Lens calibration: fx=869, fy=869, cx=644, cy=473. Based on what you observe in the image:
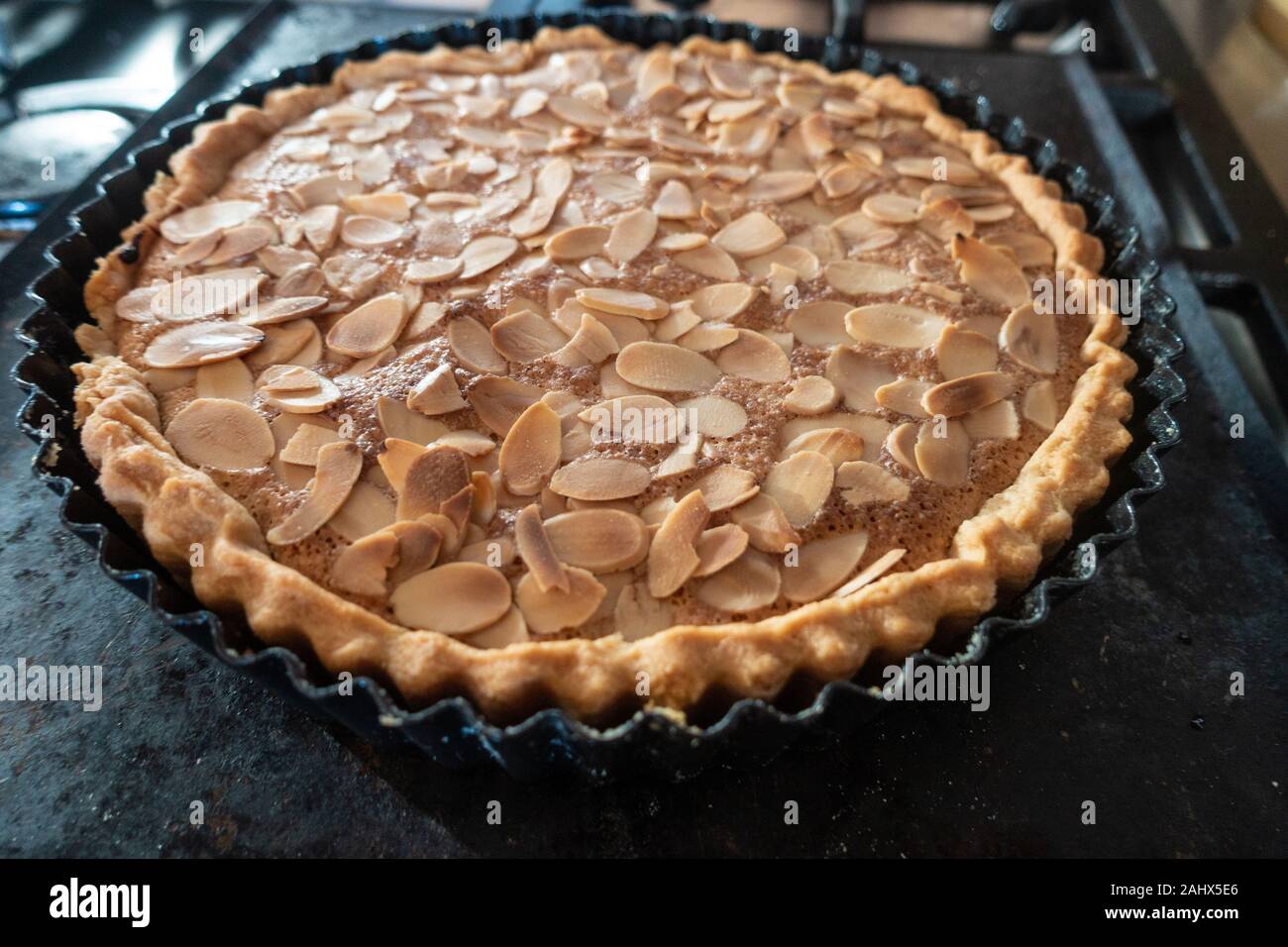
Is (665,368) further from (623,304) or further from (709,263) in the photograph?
(709,263)

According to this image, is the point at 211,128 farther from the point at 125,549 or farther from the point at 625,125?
the point at 125,549

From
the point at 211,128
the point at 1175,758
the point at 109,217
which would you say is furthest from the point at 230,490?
the point at 1175,758

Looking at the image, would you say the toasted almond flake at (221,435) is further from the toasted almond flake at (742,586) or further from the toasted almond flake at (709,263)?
the toasted almond flake at (709,263)

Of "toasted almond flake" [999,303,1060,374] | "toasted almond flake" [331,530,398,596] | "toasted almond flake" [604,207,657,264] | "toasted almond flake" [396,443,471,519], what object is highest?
"toasted almond flake" [604,207,657,264]

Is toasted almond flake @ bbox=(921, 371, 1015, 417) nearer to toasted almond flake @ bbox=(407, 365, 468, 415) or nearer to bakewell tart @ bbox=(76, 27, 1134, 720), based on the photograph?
bakewell tart @ bbox=(76, 27, 1134, 720)

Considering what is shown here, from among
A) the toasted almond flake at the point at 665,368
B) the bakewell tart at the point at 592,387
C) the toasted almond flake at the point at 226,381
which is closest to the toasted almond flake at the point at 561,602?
the bakewell tart at the point at 592,387

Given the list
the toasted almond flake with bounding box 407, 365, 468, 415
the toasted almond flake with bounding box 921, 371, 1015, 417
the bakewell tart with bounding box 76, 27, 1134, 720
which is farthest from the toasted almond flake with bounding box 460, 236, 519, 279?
the toasted almond flake with bounding box 921, 371, 1015, 417

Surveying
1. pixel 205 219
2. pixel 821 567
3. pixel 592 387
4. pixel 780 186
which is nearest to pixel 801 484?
pixel 821 567
